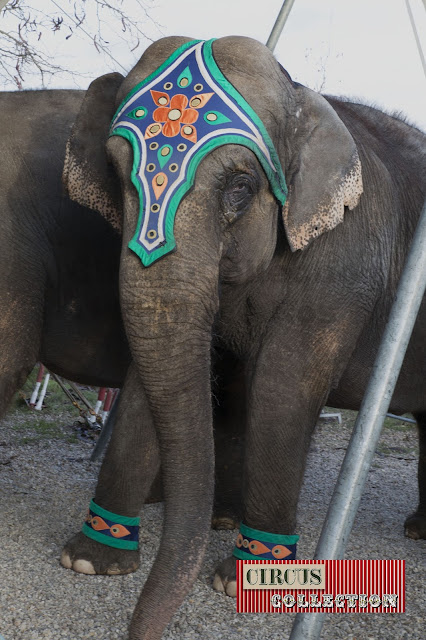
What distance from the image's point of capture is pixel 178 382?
114 inches

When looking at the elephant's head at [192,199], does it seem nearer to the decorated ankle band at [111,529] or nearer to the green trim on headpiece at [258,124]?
the green trim on headpiece at [258,124]

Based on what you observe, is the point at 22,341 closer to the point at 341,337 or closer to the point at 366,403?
the point at 341,337

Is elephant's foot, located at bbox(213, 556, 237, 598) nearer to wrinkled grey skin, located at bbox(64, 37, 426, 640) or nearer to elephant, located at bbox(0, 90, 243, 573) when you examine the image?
wrinkled grey skin, located at bbox(64, 37, 426, 640)

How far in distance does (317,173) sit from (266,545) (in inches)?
62.5

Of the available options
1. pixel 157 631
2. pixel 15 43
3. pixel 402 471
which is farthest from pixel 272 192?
pixel 15 43

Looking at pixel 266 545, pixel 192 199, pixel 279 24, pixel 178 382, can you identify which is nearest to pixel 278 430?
pixel 266 545

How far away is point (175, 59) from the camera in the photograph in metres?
3.27

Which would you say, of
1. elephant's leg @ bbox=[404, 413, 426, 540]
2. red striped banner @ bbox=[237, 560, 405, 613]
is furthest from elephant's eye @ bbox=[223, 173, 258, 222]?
elephant's leg @ bbox=[404, 413, 426, 540]

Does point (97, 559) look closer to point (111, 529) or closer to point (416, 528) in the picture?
point (111, 529)

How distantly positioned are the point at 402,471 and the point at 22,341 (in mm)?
3859

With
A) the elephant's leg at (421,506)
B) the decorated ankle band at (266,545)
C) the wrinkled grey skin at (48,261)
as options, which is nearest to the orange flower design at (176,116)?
the wrinkled grey skin at (48,261)

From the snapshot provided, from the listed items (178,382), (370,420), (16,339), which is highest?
(370,420)

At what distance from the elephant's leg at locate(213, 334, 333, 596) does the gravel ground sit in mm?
408

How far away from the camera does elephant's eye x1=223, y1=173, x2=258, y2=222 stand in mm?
3105
